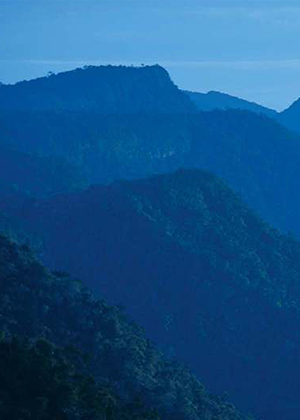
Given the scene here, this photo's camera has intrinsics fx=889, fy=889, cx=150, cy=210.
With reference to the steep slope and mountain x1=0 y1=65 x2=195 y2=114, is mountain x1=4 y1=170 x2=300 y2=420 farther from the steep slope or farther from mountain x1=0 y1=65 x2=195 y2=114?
mountain x1=0 y1=65 x2=195 y2=114

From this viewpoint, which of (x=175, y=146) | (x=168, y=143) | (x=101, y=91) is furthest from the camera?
(x=101, y=91)

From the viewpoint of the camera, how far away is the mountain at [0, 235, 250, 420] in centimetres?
3359

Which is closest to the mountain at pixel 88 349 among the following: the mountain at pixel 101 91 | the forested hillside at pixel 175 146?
the forested hillside at pixel 175 146

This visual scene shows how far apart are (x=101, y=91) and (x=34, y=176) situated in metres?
80.0

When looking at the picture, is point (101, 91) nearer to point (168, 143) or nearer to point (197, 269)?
point (168, 143)

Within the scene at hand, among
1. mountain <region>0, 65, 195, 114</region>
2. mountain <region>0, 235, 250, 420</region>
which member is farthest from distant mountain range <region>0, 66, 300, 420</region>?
mountain <region>0, 65, 195, 114</region>

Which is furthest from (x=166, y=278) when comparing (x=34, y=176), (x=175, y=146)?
(x=175, y=146)

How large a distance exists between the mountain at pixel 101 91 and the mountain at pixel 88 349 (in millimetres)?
131287

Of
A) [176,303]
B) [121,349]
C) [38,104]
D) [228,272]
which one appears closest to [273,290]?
[228,272]

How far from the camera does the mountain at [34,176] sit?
364 feet

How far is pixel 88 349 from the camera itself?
4581cm

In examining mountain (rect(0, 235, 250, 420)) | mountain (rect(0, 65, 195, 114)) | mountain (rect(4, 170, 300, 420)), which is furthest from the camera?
mountain (rect(0, 65, 195, 114))

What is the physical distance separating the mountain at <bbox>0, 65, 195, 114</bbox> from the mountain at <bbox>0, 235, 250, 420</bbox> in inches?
5169

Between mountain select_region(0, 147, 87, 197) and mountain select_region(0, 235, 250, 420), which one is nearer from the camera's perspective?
mountain select_region(0, 235, 250, 420)
